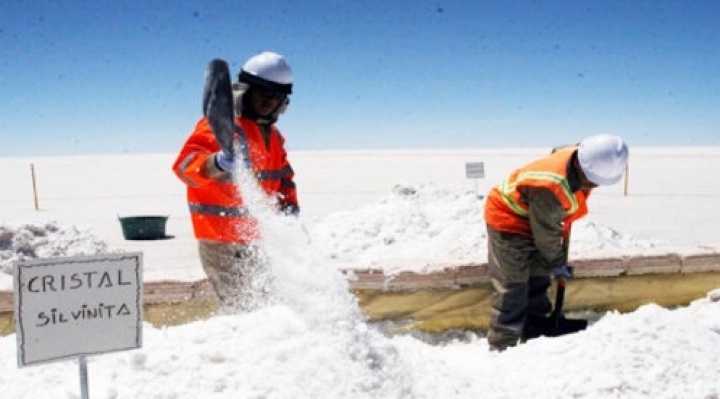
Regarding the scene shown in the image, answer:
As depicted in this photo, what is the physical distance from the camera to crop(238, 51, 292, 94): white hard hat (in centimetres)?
280

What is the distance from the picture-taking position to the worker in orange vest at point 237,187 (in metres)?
2.76

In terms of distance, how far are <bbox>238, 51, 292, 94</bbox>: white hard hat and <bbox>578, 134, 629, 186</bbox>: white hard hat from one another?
168 cm

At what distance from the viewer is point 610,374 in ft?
8.36

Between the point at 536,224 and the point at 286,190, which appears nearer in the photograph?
the point at 286,190

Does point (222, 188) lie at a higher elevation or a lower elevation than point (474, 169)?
higher

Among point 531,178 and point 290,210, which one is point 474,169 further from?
point 290,210

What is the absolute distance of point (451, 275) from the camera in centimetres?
403

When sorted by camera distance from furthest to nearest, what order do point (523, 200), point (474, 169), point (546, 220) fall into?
point (474, 169) < point (523, 200) < point (546, 220)

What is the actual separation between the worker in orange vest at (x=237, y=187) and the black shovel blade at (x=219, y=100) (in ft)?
0.71

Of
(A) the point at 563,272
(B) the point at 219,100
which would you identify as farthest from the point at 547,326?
(B) the point at 219,100

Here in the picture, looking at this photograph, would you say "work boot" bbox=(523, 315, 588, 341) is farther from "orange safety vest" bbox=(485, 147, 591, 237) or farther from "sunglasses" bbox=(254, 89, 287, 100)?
"sunglasses" bbox=(254, 89, 287, 100)

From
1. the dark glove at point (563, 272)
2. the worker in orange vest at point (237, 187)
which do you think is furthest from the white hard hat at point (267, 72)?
the dark glove at point (563, 272)

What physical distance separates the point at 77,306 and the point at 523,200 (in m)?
2.63

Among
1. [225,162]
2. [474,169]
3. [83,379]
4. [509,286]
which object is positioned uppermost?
[225,162]
